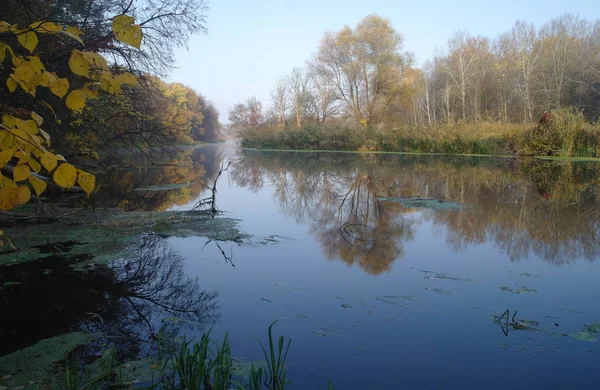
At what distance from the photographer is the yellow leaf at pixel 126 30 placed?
1433mm

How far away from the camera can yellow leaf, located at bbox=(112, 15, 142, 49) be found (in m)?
1.43

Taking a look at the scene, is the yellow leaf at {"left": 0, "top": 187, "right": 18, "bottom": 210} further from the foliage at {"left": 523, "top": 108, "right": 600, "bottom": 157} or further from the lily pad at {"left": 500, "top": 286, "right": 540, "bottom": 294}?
the foliage at {"left": 523, "top": 108, "right": 600, "bottom": 157}

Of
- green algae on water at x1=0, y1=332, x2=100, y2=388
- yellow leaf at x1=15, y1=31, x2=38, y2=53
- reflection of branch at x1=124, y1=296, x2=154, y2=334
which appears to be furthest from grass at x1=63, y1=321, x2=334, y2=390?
yellow leaf at x1=15, y1=31, x2=38, y2=53

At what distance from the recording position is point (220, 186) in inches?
578

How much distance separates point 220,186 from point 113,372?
470 inches

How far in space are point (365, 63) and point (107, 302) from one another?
3886 centimetres

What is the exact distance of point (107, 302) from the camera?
426cm

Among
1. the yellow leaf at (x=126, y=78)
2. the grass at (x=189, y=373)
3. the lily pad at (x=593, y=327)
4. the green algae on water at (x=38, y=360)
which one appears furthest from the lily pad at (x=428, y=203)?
the yellow leaf at (x=126, y=78)

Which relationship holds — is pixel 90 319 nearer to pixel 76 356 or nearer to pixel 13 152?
pixel 76 356

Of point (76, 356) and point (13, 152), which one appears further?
point (76, 356)

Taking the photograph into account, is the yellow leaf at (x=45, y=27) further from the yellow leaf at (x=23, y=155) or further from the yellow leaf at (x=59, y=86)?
the yellow leaf at (x=23, y=155)

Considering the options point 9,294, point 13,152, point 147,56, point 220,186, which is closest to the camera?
point 13,152

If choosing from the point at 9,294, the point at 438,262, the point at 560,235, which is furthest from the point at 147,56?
the point at 560,235

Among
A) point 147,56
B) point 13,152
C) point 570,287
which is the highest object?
point 147,56
